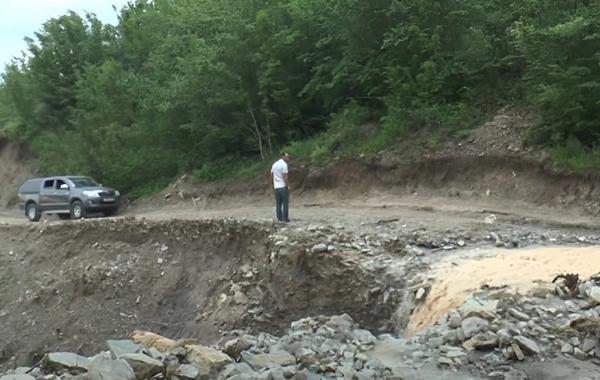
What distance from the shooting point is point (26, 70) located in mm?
38250

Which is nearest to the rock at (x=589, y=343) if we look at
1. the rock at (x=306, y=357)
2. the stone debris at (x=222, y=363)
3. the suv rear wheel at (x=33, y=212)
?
the stone debris at (x=222, y=363)

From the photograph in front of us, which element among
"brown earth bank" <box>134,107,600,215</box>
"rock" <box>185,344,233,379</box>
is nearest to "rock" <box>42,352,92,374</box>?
"rock" <box>185,344,233,379</box>

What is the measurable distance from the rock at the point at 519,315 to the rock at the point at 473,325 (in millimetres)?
405

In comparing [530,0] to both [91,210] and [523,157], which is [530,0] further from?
[91,210]

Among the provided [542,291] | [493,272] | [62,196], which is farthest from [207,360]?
[62,196]

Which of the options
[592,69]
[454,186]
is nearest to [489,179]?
[454,186]

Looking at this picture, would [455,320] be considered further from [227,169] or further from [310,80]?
[227,169]

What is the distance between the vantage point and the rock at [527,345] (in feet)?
25.1

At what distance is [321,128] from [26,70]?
70.6ft

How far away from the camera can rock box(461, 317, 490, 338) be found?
822 centimetres

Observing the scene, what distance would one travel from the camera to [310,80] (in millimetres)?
24156

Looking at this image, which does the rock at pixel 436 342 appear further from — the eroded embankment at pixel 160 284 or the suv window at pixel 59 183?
the suv window at pixel 59 183

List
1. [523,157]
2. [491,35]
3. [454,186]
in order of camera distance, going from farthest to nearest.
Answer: [491,35], [454,186], [523,157]

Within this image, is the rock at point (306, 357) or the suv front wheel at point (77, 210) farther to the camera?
the suv front wheel at point (77, 210)
